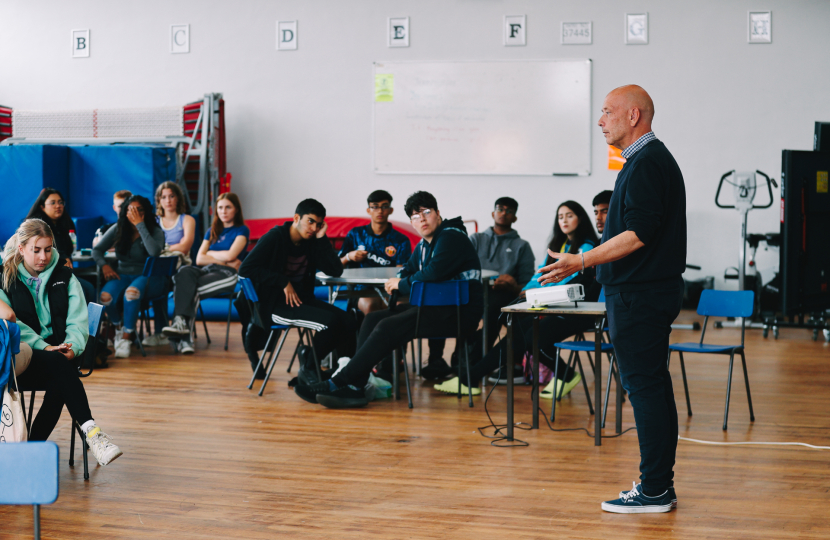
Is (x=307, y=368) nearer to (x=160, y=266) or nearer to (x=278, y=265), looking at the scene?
(x=278, y=265)

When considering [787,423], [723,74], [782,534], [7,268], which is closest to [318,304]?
[7,268]

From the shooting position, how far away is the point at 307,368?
483cm

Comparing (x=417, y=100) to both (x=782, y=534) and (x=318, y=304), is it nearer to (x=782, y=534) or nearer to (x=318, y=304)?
(x=318, y=304)

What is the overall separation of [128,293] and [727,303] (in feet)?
13.7

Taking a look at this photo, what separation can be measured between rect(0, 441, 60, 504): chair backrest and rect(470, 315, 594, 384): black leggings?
3104 mm

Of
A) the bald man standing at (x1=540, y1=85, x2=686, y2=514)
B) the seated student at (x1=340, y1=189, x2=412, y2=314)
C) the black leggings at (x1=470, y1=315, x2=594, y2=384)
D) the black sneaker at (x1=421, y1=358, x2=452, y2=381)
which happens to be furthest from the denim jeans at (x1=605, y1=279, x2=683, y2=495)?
the seated student at (x1=340, y1=189, x2=412, y2=314)

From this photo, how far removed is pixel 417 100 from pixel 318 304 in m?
4.34

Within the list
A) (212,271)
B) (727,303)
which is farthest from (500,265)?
(212,271)

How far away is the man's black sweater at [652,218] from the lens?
8.35 feet

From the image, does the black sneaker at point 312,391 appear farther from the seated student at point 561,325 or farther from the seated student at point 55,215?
the seated student at point 55,215

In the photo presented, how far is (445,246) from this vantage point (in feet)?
14.2

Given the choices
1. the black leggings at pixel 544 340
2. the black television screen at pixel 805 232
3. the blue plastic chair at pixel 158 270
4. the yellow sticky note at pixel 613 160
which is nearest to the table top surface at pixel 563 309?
the black leggings at pixel 544 340

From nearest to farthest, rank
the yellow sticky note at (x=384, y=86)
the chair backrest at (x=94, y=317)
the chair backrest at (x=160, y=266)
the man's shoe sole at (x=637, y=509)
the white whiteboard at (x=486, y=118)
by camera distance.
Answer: the man's shoe sole at (x=637, y=509)
the chair backrest at (x=94, y=317)
the chair backrest at (x=160, y=266)
the white whiteboard at (x=486, y=118)
the yellow sticky note at (x=384, y=86)

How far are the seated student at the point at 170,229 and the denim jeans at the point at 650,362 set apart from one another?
14.9 feet
